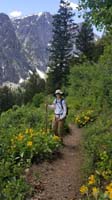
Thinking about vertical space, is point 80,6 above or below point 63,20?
below

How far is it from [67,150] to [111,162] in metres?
4.05

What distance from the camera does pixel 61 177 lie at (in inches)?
378

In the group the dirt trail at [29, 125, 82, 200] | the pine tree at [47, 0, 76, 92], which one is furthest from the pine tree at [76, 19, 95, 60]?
the dirt trail at [29, 125, 82, 200]

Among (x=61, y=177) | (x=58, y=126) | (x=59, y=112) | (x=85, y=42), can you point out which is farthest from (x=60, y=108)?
(x=85, y=42)

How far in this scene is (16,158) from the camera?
32.1 ft

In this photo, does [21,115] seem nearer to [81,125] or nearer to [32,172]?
[81,125]

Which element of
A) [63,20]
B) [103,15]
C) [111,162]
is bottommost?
[111,162]

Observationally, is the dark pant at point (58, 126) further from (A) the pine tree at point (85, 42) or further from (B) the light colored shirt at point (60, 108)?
(A) the pine tree at point (85, 42)

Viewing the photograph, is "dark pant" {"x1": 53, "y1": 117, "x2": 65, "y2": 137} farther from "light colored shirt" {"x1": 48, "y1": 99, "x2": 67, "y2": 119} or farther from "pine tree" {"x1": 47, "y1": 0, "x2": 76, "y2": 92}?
"pine tree" {"x1": 47, "y1": 0, "x2": 76, "y2": 92}

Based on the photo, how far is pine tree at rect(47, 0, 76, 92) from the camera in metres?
60.2

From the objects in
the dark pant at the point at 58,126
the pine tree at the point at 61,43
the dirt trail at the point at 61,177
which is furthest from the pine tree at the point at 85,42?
the dirt trail at the point at 61,177

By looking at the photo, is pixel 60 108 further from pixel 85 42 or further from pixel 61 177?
pixel 85 42

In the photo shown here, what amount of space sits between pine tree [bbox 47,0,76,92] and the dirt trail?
47.9 m

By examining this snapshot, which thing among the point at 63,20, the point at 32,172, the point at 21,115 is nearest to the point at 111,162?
the point at 32,172
